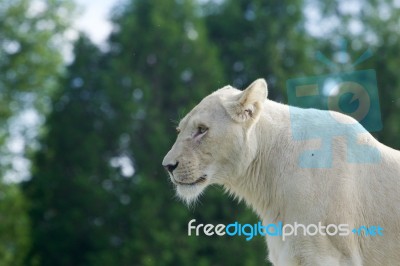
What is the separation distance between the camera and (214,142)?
7152mm

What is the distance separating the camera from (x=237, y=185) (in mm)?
7461

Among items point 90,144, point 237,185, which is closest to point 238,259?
point 90,144

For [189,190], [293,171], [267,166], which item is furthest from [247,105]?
[189,190]

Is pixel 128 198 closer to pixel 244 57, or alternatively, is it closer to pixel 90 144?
pixel 90 144

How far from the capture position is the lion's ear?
7.04m

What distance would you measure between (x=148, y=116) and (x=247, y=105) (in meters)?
18.2

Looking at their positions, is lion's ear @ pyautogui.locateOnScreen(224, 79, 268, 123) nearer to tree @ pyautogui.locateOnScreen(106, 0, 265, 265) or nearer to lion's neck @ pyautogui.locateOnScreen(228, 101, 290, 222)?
lion's neck @ pyautogui.locateOnScreen(228, 101, 290, 222)

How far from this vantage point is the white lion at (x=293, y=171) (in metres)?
6.67

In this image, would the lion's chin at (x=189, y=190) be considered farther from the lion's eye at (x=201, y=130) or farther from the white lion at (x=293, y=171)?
the lion's eye at (x=201, y=130)

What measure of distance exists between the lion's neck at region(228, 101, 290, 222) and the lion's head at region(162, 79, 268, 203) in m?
0.10

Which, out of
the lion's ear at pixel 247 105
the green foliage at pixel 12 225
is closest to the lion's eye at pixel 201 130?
the lion's ear at pixel 247 105

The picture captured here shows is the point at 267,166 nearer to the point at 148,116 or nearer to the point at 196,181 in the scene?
the point at 196,181

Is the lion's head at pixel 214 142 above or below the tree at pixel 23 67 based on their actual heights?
below

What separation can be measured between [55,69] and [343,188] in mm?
33159
